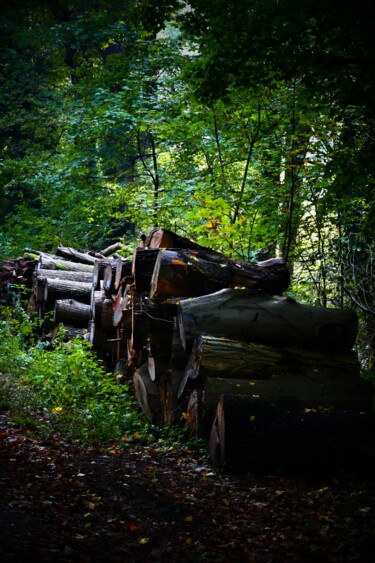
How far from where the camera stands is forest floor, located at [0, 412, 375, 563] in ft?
10.7

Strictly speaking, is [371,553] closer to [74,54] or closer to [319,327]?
[319,327]

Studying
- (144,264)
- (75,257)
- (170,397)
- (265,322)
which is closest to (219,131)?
(75,257)

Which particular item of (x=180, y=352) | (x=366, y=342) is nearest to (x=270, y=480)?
(x=180, y=352)

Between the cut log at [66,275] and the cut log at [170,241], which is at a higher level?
the cut log at [170,241]

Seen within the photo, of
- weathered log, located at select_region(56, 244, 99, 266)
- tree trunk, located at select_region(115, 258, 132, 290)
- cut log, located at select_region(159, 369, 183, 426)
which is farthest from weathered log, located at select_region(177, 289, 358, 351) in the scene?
weathered log, located at select_region(56, 244, 99, 266)

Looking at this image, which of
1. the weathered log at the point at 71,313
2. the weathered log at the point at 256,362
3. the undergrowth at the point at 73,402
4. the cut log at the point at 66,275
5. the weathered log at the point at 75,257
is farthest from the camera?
the weathered log at the point at 75,257

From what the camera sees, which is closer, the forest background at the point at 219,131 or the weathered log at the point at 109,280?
the forest background at the point at 219,131

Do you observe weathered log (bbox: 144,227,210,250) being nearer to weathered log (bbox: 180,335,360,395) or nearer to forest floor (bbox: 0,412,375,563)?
weathered log (bbox: 180,335,360,395)

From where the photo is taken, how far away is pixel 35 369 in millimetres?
8641

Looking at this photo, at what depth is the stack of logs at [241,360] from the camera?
484cm

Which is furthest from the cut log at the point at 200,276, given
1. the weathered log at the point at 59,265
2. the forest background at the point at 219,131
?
the weathered log at the point at 59,265

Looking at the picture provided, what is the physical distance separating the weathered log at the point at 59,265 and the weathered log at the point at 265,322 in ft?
22.6

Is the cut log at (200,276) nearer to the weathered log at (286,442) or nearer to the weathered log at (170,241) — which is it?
the weathered log at (170,241)

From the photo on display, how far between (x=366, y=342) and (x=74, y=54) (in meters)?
17.5
